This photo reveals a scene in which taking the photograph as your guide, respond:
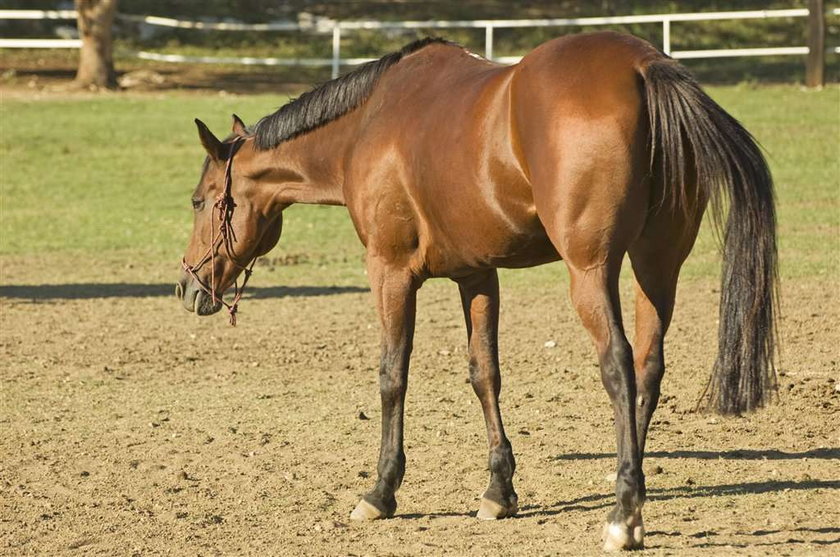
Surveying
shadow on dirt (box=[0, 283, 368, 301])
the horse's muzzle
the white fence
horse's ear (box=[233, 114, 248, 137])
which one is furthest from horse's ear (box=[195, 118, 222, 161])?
the white fence

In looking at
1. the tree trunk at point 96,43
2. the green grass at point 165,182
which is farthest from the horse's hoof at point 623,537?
the tree trunk at point 96,43

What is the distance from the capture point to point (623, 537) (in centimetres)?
507

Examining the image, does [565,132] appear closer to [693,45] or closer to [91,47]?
[91,47]

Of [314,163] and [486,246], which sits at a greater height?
[314,163]

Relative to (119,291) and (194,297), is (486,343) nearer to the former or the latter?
(194,297)

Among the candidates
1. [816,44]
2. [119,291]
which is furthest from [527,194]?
[816,44]

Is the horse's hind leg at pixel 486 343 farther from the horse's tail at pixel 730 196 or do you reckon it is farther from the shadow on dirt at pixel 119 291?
the shadow on dirt at pixel 119 291

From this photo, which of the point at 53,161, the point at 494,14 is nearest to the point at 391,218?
the point at 53,161

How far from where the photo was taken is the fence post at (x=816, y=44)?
22.7 meters

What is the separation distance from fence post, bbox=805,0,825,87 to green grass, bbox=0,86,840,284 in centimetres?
40

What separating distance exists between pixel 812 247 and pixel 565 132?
9.28 m

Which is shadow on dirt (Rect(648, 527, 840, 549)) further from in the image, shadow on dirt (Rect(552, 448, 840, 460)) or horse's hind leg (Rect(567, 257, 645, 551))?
shadow on dirt (Rect(552, 448, 840, 460))

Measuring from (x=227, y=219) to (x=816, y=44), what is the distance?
60.6 ft

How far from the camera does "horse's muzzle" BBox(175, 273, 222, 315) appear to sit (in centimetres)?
683
